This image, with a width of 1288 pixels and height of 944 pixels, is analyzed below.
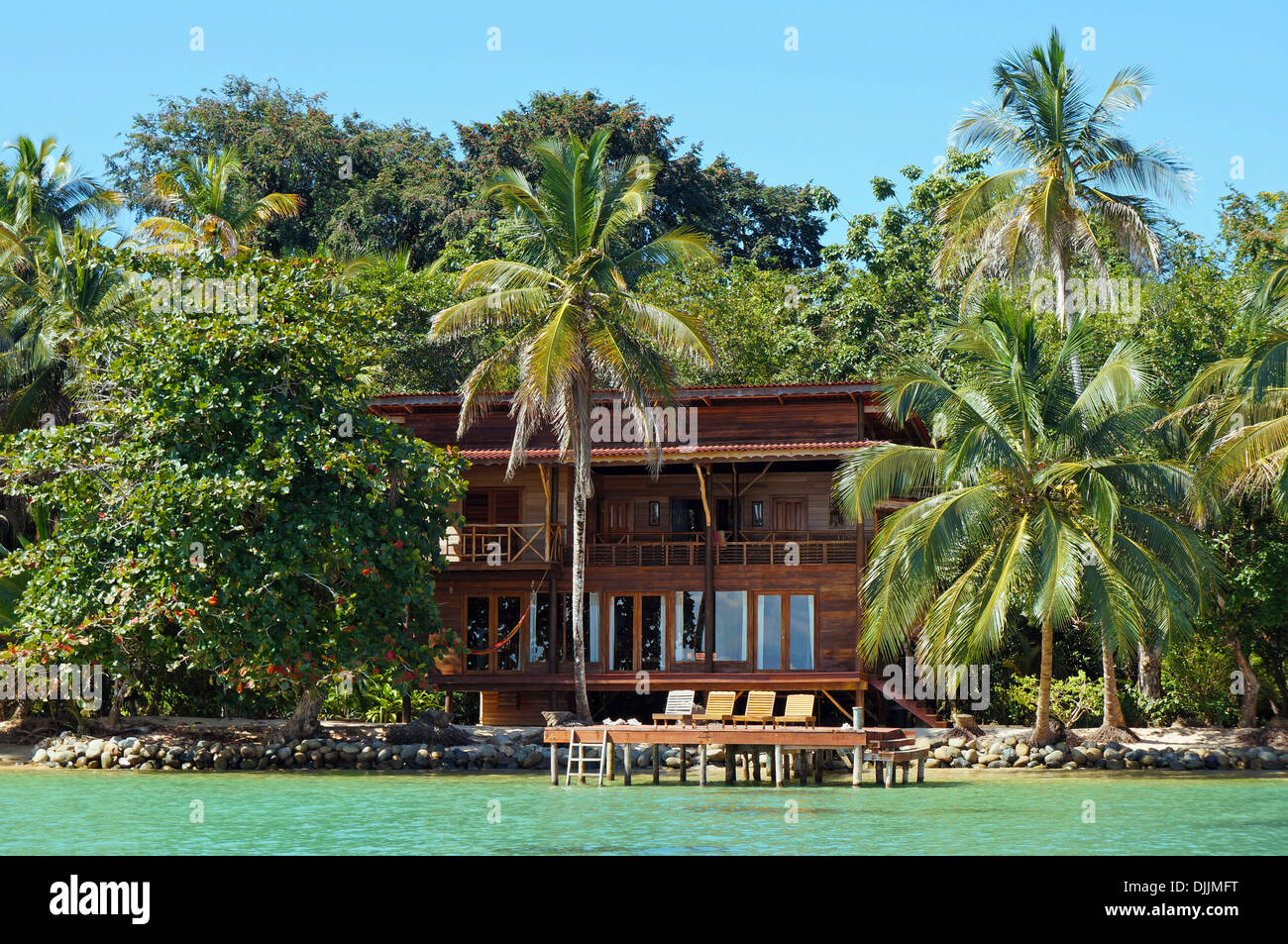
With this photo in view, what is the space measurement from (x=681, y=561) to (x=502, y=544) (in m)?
3.94

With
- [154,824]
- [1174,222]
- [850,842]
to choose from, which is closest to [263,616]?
[154,824]

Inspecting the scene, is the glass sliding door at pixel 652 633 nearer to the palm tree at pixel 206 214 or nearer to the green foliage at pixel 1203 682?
the green foliage at pixel 1203 682

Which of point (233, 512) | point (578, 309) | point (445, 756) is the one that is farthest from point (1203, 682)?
point (233, 512)

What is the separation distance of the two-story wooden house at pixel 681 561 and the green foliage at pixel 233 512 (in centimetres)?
466

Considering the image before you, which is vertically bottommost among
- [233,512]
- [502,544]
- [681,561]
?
[681,561]

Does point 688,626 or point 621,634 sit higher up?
point 688,626

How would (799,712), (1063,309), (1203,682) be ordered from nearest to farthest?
1. (799,712)
2. (1203,682)
3. (1063,309)

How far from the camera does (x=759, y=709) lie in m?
25.8

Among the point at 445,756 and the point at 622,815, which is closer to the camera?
the point at 622,815

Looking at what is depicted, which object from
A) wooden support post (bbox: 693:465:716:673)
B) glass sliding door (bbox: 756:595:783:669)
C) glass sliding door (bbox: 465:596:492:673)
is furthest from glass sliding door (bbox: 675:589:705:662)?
glass sliding door (bbox: 465:596:492:673)

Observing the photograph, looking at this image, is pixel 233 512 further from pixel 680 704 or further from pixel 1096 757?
pixel 1096 757

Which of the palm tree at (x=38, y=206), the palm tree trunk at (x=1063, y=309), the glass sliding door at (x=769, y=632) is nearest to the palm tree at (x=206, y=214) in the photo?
the palm tree at (x=38, y=206)
